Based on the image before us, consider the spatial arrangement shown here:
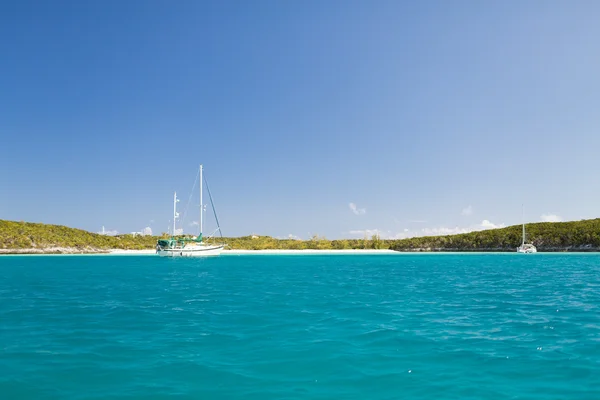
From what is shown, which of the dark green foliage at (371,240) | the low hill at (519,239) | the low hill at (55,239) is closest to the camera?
the low hill at (55,239)

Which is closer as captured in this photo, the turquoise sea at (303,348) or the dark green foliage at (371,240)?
the turquoise sea at (303,348)

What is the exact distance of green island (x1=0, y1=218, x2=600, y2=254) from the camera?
117 metres

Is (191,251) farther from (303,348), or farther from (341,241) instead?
(303,348)

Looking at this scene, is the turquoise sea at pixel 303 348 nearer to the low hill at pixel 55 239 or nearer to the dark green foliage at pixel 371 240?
the low hill at pixel 55 239

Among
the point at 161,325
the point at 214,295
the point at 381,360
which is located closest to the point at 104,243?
the point at 214,295

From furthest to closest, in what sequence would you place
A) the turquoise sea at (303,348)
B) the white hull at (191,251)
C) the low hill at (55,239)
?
the low hill at (55,239) < the white hull at (191,251) < the turquoise sea at (303,348)

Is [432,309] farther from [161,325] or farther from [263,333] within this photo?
[161,325]

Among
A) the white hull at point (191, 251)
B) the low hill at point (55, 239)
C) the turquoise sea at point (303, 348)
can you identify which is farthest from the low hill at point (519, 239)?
the turquoise sea at point (303, 348)

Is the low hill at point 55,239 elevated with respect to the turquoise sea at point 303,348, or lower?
elevated

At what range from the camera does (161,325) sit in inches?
647

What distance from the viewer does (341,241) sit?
153m

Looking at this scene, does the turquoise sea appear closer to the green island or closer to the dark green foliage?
the green island

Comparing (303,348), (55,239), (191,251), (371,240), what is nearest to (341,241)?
(371,240)

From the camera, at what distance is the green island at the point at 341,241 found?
117125 mm
